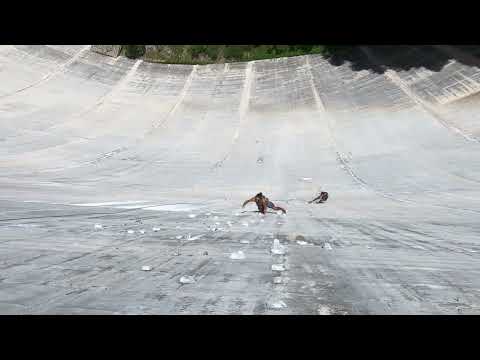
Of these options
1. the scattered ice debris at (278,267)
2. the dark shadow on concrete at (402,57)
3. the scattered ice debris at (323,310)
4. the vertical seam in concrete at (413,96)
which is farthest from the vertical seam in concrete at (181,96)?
the scattered ice debris at (323,310)

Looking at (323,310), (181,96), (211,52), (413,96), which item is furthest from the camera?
(211,52)

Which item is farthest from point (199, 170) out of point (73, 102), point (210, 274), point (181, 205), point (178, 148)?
point (210, 274)

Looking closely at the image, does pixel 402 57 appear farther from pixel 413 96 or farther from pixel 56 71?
pixel 56 71

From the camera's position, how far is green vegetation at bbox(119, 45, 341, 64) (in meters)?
31.7

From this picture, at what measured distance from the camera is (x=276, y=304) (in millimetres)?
3432

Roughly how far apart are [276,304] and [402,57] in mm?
28288

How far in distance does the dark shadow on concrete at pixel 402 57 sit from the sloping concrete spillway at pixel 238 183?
0.56 feet

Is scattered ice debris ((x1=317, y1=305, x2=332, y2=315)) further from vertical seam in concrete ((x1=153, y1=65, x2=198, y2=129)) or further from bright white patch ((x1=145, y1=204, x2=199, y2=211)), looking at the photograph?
vertical seam in concrete ((x1=153, y1=65, x2=198, y2=129))

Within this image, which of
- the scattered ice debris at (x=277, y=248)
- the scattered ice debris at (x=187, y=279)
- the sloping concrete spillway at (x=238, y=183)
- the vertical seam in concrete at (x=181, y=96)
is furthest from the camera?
the vertical seam in concrete at (x=181, y=96)

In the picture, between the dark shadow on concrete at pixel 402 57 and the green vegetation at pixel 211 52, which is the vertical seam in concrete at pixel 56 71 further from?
the dark shadow on concrete at pixel 402 57

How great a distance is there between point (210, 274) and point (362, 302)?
157cm

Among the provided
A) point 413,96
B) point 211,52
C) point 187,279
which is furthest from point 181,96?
point 187,279

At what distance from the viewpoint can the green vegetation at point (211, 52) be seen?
104ft
